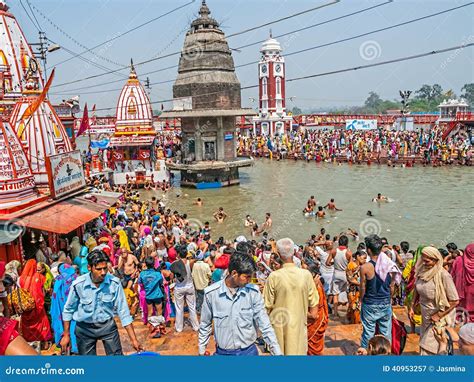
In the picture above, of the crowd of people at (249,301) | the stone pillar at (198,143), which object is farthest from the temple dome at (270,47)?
the crowd of people at (249,301)

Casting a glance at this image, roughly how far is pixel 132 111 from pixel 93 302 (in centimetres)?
2471

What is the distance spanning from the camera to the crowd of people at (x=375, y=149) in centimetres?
3177

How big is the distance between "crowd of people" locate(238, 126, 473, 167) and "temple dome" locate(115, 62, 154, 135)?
579 inches

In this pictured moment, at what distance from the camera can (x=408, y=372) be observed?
9.84 feet

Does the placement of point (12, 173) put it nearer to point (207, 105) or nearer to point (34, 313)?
point (34, 313)

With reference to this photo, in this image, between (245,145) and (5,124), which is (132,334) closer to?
(5,124)

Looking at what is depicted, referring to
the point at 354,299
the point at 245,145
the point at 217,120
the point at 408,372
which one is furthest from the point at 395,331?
the point at 245,145

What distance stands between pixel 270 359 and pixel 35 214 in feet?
26.7

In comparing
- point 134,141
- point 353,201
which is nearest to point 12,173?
point 353,201

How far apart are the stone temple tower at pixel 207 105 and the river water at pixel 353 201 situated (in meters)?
1.33

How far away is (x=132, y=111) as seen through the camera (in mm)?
27719

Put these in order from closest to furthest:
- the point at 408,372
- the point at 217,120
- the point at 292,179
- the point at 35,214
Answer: the point at 408,372, the point at 35,214, the point at 217,120, the point at 292,179

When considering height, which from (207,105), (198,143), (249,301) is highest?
(207,105)

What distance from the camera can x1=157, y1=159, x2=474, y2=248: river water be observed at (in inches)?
628
